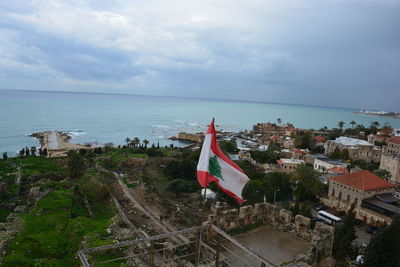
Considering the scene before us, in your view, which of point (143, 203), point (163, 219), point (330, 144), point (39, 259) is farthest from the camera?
point (330, 144)

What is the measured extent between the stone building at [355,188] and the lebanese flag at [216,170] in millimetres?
27031

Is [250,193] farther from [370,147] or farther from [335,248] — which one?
[370,147]

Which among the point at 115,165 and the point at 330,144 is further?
the point at 330,144

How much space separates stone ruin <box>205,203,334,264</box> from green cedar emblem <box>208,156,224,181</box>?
2.78 m

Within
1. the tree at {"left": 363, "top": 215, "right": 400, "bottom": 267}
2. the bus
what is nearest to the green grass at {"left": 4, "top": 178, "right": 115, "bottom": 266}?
the tree at {"left": 363, "top": 215, "right": 400, "bottom": 267}

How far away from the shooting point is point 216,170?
269 inches

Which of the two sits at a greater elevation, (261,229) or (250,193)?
(261,229)

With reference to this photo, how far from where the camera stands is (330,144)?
59.2 meters

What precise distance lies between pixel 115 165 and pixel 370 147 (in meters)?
46.6

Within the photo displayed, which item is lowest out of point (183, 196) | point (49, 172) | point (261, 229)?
point (183, 196)

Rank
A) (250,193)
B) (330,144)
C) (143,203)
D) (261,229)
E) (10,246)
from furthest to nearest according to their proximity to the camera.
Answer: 1. (330,144)
2. (250,193)
3. (143,203)
4. (10,246)
5. (261,229)

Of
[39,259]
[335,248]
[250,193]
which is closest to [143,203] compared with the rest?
[250,193]

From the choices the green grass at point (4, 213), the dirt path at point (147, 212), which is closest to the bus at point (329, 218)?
the dirt path at point (147, 212)

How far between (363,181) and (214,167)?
94.4 ft
